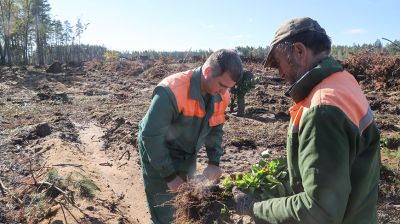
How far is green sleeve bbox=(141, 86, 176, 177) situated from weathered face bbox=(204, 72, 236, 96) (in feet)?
1.01

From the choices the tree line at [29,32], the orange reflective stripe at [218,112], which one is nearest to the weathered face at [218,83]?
the orange reflective stripe at [218,112]

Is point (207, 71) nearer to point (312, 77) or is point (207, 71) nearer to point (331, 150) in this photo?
point (312, 77)

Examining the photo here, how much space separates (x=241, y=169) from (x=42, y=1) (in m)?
59.6

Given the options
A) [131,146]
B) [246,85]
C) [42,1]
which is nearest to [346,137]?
[131,146]

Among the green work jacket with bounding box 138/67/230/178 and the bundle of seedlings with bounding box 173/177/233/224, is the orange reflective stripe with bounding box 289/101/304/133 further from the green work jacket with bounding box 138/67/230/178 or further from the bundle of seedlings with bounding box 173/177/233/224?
the green work jacket with bounding box 138/67/230/178

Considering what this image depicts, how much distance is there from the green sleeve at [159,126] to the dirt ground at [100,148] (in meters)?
0.76

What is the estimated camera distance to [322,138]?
1605mm

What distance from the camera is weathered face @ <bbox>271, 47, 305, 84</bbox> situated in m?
1.90

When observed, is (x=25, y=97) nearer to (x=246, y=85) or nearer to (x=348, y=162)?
(x=246, y=85)

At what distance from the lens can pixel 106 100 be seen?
54.5 ft

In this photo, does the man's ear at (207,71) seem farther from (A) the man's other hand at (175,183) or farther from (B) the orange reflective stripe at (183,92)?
(A) the man's other hand at (175,183)

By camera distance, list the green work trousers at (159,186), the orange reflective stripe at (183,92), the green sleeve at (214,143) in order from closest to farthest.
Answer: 1. the orange reflective stripe at (183,92)
2. the green work trousers at (159,186)
3. the green sleeve at (214,143)

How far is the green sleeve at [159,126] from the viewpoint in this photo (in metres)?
3.04

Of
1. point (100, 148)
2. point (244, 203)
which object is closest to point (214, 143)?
point (244, 203)
